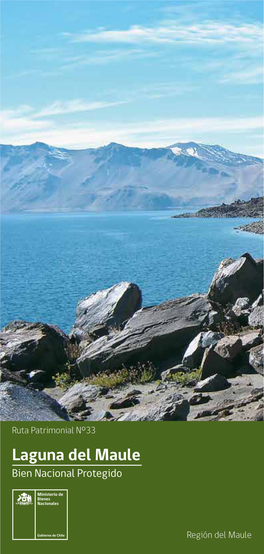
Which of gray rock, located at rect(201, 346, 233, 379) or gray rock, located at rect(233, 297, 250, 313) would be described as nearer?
gray rock, located at rect(201, 346, 233, 379)

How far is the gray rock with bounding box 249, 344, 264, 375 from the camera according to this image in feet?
56.4

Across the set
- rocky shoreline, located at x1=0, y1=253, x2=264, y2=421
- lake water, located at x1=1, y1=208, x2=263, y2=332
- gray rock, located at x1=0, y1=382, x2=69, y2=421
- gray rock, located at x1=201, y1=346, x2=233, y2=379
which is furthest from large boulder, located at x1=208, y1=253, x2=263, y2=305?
lake water, located at x1=1, y1=208, x2=263, y2=332

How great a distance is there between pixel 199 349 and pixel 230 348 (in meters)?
1.44

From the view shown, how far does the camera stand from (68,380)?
73.0 ft

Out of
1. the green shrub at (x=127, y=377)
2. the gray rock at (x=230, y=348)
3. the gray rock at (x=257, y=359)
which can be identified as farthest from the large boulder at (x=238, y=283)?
the gray rock at (x=257, y=359)

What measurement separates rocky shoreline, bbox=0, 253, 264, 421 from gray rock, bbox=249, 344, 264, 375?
24 mm

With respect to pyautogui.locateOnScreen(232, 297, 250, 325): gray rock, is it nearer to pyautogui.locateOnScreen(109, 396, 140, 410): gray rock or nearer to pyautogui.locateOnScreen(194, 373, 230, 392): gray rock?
pyautogui.locateOnScreen(194, 373, 230, 392): gray rock

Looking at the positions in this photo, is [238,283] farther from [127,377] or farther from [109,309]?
[127,377]

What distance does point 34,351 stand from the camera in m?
22.7

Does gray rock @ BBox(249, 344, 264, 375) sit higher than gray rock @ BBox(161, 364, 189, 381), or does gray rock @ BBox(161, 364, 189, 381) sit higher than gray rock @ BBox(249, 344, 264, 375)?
gray rock @ BBox(249, 344, 264, 375)

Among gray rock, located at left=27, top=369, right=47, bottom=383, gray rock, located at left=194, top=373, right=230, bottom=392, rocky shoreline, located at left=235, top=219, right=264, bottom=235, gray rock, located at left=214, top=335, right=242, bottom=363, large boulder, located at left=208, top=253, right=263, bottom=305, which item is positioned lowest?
gray rock, located at left=27, top=369, right=47, bottom=383

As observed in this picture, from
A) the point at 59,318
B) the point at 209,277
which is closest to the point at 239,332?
the point at 59,318

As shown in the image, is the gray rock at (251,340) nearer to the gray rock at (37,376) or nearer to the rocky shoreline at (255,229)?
the gray rock at (37,376)

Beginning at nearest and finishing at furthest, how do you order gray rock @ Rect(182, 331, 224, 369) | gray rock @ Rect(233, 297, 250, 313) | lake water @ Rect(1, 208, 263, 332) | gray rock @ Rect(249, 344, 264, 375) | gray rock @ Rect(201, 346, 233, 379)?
gray rock @ Rect(249, 344, 264, 375) → gray rock @ Rect(201, 346, 233, 379) → gray rock @ Rect(182, 331, 224, 369) → gray rock @ Rect(233, 297, 250, 313) → lake water @ Rect(1, 208, 263, 332)
